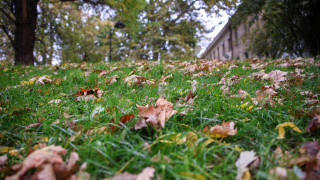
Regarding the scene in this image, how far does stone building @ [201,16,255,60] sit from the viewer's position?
1757 centimetres

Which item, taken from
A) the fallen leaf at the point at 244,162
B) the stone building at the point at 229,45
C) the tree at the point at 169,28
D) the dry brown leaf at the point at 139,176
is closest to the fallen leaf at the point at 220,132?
the fallen leaf at the point at 244,162

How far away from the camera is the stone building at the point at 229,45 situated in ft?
57.7

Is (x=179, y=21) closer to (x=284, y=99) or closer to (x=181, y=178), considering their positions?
(x=284, y=99)

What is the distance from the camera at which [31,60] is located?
791 cm

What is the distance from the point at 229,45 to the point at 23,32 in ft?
63.9

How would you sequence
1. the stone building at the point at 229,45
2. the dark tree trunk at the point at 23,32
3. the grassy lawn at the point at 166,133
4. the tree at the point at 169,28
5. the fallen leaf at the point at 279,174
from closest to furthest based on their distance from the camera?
the fallen leaf at the point at 279,174
the grassy lawn at the point at 166,133
the dark tree trunk at the point at 23,32
the tree at the point at 169,28
the stone building at the point at 229,45

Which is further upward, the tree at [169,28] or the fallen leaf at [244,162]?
the tree at [169,28]

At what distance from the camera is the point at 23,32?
7.56 m

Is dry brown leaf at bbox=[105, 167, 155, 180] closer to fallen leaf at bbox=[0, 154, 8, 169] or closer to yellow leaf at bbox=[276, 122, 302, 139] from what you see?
fallen leaf at bbox=[0, 154, 8, 169]

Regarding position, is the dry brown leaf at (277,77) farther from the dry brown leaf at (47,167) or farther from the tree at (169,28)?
the tree at (169,28)

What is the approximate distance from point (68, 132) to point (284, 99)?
174 cm

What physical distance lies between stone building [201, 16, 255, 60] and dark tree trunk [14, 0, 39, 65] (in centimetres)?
1416

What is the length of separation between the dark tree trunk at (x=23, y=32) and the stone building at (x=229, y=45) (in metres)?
14.2

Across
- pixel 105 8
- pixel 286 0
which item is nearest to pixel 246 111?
pixel 286 0
